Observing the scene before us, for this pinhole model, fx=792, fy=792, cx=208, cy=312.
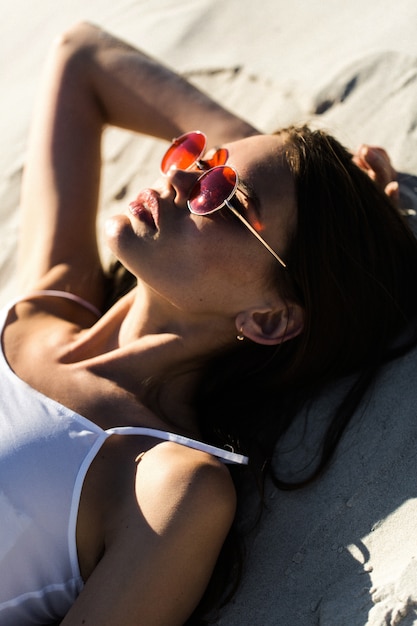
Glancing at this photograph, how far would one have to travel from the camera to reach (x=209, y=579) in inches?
84.0

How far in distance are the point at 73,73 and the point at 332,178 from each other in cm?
134

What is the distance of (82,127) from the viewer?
3068 mm

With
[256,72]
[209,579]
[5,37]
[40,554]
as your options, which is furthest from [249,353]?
[5,37]

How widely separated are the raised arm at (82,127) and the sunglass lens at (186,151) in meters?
0.40

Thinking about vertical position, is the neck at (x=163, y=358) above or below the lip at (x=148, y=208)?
below

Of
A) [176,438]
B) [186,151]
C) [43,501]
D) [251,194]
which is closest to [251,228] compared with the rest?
[251,194]

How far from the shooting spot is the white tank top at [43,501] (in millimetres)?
2078

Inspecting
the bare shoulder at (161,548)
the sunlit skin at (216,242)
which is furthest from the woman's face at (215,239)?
the bare shoulder at (161,548)

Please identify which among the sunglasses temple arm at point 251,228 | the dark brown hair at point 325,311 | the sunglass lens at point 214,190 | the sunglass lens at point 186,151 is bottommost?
the dark brown hair at point 325,311

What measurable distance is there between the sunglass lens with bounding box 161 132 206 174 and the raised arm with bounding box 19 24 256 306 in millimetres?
401

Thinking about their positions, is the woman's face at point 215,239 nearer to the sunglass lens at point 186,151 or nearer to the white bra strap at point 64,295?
the sunglass lens at point 186,151

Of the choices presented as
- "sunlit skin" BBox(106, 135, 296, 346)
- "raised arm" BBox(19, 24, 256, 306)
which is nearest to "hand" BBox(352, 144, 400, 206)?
"raised arm" BBox(19, 24, 256, 306)

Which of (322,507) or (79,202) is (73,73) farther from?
(322,507)

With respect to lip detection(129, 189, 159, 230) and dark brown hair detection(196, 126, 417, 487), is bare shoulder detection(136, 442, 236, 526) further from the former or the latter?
lip detection(129, 189, 159, 230)
